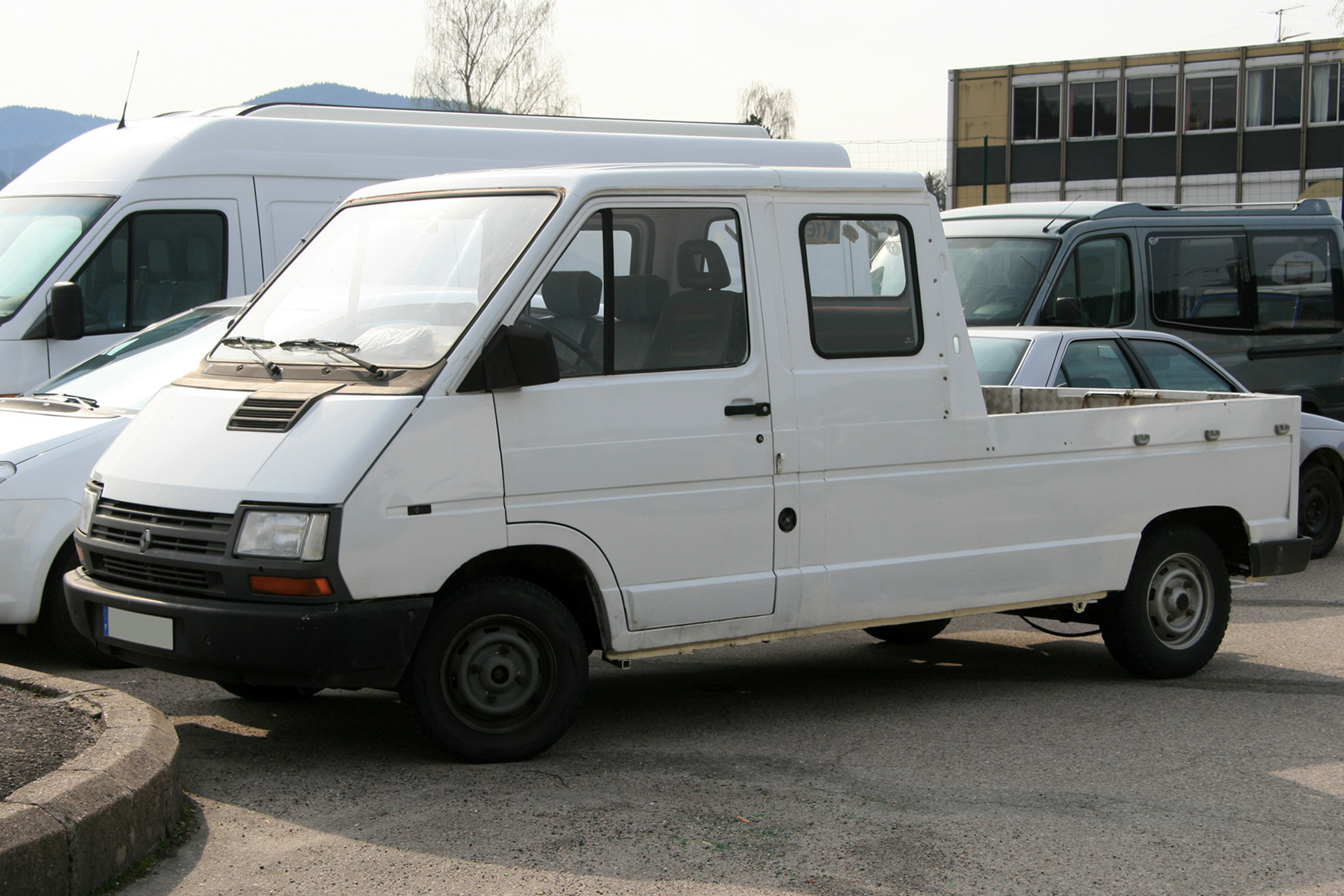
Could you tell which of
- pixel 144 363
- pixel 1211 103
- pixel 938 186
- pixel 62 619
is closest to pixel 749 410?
pixel 62 619

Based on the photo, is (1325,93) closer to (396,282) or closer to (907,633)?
(907,633)

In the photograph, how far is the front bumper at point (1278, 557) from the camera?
23.0 ft

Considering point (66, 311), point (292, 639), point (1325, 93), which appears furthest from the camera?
point (1325, 93)

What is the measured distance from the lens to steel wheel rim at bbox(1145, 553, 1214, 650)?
684cm

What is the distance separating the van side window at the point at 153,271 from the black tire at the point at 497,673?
612 cm

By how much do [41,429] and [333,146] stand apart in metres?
4.48

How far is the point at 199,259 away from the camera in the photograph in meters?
10.5

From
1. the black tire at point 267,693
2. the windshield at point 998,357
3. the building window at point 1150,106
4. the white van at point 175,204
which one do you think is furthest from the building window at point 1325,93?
the black tire at point 267,693

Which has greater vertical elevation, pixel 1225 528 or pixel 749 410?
pixel 749 410

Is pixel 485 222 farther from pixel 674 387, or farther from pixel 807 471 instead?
pixel 807 471

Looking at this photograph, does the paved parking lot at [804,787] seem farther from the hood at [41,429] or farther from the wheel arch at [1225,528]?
the hood at [41,429]

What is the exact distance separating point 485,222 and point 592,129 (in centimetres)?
714

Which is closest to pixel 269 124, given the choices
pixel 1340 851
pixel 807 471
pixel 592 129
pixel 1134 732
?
pixel 592 129

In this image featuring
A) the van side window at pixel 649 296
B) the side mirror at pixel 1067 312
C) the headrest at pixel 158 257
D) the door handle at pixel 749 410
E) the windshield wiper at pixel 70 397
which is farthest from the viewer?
the side mirror at pixel 1067 312
